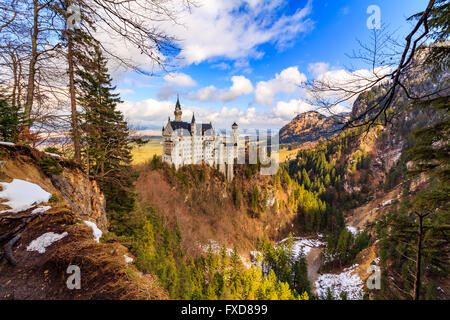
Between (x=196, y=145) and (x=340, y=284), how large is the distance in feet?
156

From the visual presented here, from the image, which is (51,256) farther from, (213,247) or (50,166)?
(213,247)

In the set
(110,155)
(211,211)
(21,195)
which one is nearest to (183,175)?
(211,211)

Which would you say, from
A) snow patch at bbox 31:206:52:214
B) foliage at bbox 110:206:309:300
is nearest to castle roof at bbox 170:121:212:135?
foliage at bbox 110:206:309:300

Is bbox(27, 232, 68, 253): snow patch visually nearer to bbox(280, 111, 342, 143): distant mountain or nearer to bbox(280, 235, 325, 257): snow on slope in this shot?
bbox(280, 111, 342, 143): distant mountain

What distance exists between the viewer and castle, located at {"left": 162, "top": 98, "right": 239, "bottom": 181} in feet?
148

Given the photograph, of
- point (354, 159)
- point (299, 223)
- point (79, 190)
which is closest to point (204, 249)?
point (79, 190)

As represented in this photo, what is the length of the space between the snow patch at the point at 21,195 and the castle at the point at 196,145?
39.8m

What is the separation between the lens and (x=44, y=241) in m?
3.06

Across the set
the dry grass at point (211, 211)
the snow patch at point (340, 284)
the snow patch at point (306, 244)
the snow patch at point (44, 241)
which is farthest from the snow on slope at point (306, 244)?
the snow patch at point (44, 241)

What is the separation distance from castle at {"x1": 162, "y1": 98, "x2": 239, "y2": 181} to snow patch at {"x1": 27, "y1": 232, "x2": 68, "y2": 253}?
41712mm

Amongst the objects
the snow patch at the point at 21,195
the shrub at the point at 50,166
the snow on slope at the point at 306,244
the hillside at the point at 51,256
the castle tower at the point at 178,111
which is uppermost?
the castle tower at the point at 178,111

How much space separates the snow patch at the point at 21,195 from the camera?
391cm

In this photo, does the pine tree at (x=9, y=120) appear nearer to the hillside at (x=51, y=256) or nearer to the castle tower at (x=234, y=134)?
the hillside at (x=51, y=256)
